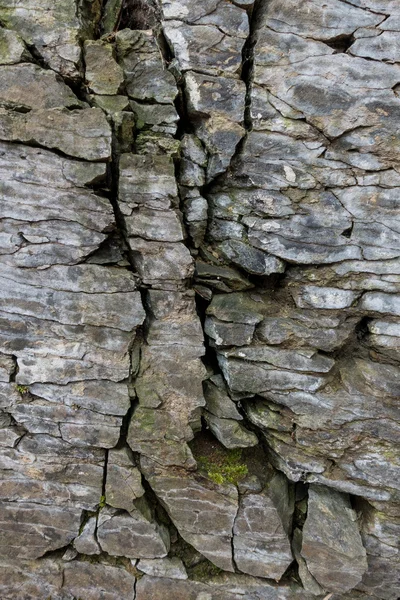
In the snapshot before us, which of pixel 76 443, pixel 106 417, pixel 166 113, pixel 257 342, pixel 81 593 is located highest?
pixel 166 113

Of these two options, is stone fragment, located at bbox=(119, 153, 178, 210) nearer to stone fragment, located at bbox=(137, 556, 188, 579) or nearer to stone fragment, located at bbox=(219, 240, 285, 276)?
stone fragment, located at bbox=(219, 240, 285, 276)

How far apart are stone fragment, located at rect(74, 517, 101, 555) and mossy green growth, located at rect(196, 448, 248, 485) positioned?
1.84m

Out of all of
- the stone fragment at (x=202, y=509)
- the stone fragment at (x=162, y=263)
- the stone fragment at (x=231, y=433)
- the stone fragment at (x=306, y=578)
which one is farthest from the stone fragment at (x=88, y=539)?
the stone fragment at (x=162, y=263)

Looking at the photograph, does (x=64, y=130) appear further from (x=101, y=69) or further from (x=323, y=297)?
(x=323, y=297)

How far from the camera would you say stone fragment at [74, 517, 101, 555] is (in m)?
5.79

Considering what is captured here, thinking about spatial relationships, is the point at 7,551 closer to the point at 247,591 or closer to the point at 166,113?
the point at 247,591

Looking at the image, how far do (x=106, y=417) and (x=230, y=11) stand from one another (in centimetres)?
532

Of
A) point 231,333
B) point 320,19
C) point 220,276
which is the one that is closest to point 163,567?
point 231,333

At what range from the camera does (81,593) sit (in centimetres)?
593

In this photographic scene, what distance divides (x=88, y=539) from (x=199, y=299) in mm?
3870

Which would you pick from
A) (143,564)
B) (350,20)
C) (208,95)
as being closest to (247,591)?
(143,564)

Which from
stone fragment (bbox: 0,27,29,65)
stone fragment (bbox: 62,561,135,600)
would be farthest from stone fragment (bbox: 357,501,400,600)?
stone fragment (bbox: 0,27,29,65)

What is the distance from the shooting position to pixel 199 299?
5.51 m

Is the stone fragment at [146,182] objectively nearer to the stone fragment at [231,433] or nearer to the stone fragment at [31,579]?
the stone fragment at [231,433]
